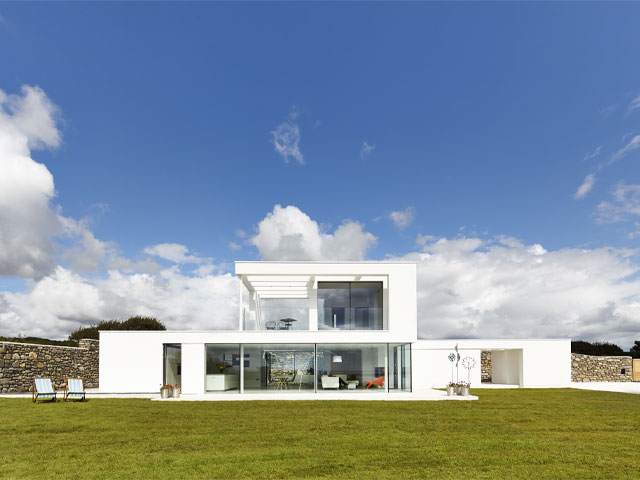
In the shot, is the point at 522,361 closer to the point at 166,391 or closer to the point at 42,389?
the point at 166,391

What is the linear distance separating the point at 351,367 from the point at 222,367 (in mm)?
5000

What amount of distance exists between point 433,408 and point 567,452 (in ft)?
19.5

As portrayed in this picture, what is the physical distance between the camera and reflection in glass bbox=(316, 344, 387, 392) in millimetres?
18969

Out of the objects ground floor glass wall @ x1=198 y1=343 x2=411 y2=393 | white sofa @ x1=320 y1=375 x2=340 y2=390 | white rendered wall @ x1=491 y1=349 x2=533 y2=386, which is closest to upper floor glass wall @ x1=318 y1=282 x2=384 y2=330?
ground floor glass wall @ x1=198 y1=343 x2=411 y2=393

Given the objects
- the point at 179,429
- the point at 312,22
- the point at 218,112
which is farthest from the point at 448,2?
the point at 179,429

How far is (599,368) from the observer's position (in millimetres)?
31016

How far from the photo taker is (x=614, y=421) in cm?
1204

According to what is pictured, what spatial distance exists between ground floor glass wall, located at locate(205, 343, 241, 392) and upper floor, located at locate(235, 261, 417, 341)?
3.49 feet

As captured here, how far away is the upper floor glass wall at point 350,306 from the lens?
19.9 metres

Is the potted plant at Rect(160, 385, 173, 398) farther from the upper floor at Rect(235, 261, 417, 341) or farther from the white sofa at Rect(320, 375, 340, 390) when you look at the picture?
the white sofa at Rect(320, 375, 340, 390)

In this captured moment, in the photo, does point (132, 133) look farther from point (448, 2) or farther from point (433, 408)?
point (433, 408)

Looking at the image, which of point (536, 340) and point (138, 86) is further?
point (536, 340)

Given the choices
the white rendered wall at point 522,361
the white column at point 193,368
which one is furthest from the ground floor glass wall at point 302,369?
the white rendered wall at point 522,361

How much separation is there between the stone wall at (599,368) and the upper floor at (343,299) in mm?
16757
